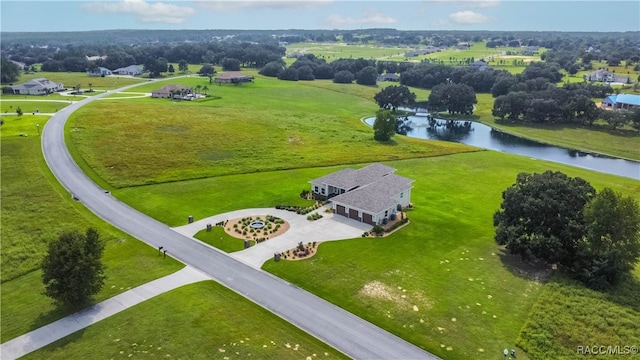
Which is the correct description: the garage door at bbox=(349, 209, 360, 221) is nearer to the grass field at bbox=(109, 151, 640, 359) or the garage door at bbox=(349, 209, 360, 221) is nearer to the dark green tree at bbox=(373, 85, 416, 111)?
the grass field at bbox=(109, 151, 640, 359)

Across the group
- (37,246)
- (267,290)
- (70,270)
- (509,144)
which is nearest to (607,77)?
(509,144)

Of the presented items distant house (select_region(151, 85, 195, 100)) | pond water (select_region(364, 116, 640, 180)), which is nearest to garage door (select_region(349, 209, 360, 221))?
pond water (select_region(364, 116, 640, 180))

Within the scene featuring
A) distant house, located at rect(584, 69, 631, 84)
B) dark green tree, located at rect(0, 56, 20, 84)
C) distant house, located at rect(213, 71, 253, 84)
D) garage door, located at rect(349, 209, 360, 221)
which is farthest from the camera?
distant house, located at rect(213, 71, 253, 84)

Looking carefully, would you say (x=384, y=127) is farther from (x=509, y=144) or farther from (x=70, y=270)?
(x=70, y=270)

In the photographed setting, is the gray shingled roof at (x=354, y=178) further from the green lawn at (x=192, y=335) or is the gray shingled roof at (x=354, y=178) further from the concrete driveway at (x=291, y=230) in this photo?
the green lawn at (x=192, y=335)

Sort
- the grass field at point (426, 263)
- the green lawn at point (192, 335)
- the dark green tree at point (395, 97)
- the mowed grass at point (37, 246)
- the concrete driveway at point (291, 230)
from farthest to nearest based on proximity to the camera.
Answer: the dark green tree at point (395, 97) → the concrete driveway at point (291, 230) → the mowed grass at point (37, 246) → the grass field at point (426, 263) → the green lawn at point (192, 335)

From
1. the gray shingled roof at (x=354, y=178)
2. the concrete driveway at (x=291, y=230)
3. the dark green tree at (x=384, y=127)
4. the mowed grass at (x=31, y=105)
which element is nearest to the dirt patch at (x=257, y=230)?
the concrete driveway at (x=291, y=230)
